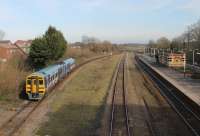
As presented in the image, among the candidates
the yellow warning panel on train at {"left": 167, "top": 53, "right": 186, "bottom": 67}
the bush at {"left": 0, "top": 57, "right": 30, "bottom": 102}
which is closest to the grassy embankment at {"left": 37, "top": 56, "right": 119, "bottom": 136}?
the bush at {"left": 0, "top": 57, "right": 30, "bottom": 102}

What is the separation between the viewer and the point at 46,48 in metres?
47.7

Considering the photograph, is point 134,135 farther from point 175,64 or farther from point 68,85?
point 175,64

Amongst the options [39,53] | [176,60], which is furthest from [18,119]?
[176,60]

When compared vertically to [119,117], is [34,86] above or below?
above

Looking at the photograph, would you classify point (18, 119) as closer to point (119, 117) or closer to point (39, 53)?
point (119, 117)

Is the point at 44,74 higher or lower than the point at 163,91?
higher

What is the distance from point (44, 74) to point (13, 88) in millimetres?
3525

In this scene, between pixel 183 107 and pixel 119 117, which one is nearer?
pixel 119 117

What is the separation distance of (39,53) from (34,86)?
859 inches

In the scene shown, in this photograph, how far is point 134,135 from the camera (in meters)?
16.6

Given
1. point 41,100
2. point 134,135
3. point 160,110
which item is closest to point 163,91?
point 160,110

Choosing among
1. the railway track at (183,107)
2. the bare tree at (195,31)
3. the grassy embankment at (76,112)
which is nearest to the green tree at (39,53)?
the grassy embankment at (76,112)

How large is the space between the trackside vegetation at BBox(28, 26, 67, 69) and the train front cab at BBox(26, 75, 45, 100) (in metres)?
21.0

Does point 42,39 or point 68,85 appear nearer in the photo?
point 68,85
